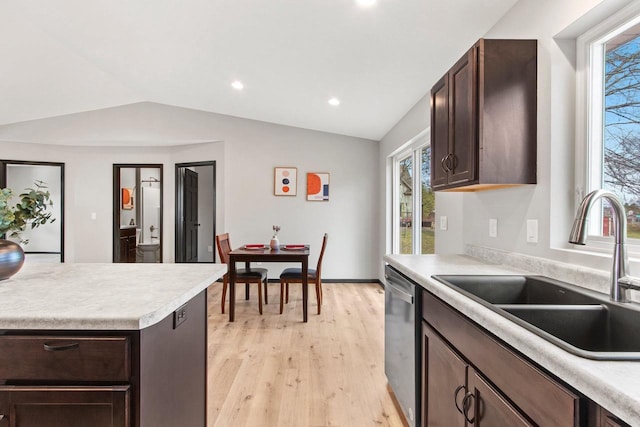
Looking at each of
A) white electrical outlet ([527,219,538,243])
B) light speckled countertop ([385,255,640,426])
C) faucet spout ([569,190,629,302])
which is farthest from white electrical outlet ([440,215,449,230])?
faucet spout ([569,190,629,302])

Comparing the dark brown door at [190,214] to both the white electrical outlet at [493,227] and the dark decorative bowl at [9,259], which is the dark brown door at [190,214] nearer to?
the dark decorative bowl at [9,259]

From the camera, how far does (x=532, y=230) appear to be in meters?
1.74

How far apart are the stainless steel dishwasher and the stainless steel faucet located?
78 cm

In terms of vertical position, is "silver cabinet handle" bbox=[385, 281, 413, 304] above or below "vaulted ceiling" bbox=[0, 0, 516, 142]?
below

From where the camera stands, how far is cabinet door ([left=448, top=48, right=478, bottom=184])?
1691 mm

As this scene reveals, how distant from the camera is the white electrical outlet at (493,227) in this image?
6.82 feet

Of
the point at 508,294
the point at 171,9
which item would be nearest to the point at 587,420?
the point at 508,294

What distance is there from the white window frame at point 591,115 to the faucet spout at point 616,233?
1.37 feet

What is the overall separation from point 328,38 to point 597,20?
1.66 metres

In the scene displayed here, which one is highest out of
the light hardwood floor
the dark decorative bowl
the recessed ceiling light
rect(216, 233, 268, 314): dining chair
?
the recessed ceiling light

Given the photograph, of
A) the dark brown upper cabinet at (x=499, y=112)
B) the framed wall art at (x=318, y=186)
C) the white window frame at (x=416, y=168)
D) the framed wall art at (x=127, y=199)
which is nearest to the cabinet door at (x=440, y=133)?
the dark brown upper cabinet at (x=499, y=112)

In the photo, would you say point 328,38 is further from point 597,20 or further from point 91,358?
point 91,358

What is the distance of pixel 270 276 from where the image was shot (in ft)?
18.0

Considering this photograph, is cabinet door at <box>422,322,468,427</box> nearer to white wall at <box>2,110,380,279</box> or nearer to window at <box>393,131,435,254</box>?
window at <box>393,131,435,254</box>
